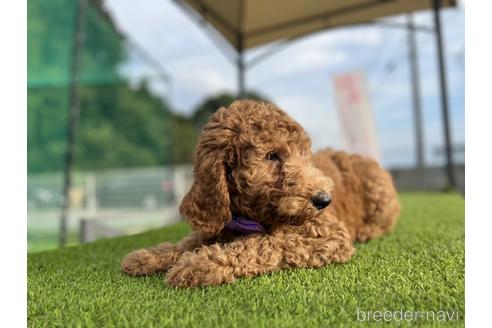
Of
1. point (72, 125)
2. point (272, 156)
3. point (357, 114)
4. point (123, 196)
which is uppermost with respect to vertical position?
point (357, 114)

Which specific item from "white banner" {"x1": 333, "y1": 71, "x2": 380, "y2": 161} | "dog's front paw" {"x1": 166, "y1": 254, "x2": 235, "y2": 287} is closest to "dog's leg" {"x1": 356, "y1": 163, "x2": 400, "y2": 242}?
"dog's front paw" {"x1": 166, "y1": 254, "x2": 235, "y2": 287}

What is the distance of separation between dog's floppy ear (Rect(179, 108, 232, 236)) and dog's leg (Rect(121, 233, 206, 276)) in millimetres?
218

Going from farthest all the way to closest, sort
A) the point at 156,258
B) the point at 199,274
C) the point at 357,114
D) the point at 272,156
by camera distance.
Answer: the point at 357,114 → the point at 156,258 → the point at 272,156 → the point at 199,274

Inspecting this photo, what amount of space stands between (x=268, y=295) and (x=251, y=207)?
48cm

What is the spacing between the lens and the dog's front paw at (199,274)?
1743mm

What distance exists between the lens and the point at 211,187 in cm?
199

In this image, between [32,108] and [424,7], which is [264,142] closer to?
[424,7]

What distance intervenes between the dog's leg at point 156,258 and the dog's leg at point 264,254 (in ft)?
0.65

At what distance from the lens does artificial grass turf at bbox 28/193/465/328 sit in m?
1.39

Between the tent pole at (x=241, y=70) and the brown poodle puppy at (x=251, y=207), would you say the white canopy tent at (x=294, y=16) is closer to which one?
the tent pole at (x=241, y=70)

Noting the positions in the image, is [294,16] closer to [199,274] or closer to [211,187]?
[211,187]

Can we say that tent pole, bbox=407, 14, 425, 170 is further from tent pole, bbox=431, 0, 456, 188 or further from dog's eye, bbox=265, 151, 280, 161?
dog's eye, bbox=265, 151, 280, 161

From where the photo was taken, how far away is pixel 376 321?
1.33 metres

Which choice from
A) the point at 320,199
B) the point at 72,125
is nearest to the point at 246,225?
the point at 320,199
